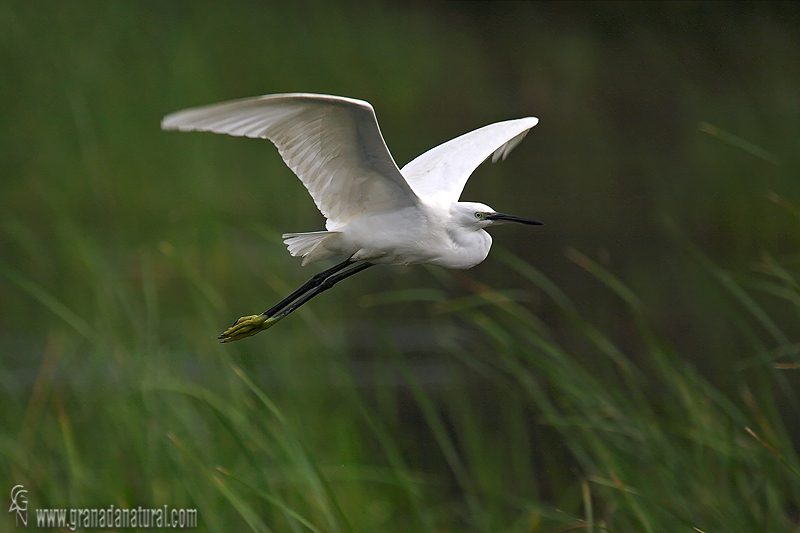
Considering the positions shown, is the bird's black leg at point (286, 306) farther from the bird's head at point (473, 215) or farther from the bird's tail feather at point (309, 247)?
the bird's head at point (473, 215)

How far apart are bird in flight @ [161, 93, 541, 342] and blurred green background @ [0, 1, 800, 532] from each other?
1.37ft

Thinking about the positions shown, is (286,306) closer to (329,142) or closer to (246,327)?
(246,327)

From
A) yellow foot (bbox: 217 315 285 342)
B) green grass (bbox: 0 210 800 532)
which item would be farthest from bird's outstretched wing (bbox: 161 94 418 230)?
green grass (bbox: 0 210 800 532)

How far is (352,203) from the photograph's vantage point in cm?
236

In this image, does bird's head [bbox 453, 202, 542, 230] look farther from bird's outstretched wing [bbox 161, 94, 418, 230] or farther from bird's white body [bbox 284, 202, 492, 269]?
bird's outstretched wing [bbox 161, 94, 418, 230]

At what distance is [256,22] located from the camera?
9117 millimetres

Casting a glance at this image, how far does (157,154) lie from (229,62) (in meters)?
2.07

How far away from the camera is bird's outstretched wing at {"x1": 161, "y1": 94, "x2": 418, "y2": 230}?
2016 millimetres

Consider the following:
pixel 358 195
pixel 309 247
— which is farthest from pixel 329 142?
pixel 309 247

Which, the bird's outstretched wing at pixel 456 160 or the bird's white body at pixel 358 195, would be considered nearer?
the bird's white body at pixel 358 195

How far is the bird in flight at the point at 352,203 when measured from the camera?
2.12 meters

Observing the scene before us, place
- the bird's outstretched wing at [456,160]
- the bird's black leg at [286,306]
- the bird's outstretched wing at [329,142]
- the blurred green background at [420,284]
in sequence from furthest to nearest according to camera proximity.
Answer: the blurred green background at [420,284], the bird's outstretched wing at [456,160], the bird's black leg at [286,306], the bird's outstretched wing at [329,142]

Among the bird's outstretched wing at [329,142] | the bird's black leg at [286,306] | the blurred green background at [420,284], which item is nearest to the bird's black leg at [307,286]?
the bird's black leg at [286,306]

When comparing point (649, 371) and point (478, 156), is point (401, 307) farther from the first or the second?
point (478, 156)
